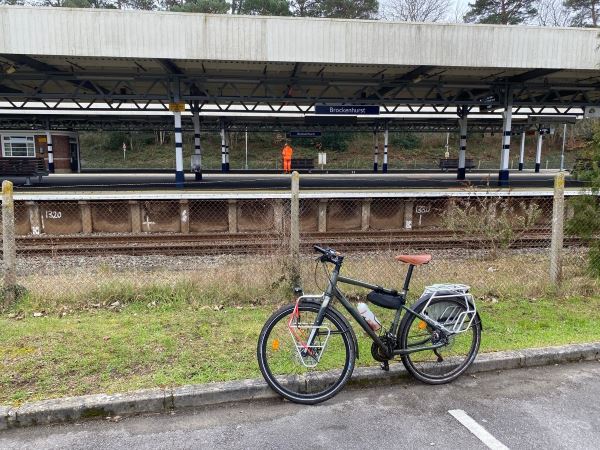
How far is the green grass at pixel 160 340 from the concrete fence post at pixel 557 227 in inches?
16.8

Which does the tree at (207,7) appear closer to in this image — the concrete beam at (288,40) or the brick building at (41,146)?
the brick building at (41,146)

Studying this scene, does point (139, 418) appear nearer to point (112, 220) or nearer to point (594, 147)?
point (594, 147)

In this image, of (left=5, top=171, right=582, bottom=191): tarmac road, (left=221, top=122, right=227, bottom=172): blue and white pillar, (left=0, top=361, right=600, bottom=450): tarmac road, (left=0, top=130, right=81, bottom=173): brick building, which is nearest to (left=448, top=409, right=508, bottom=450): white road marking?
(left=0, top=361, right=600, bottom=450): tarmac road

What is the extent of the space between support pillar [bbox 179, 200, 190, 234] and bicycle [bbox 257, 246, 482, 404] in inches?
368

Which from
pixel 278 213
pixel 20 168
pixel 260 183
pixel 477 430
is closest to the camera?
pixel 477 430

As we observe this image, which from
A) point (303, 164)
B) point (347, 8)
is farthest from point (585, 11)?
point (303, 164)

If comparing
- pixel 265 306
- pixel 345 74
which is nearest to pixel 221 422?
pixel 265 306

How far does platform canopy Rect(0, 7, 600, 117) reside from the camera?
14.0m

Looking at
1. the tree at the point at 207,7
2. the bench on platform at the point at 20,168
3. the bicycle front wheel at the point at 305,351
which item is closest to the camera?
the bicycle front wheel at the point at 305,351

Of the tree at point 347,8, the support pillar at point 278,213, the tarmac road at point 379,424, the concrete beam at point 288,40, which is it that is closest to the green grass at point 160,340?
the tarmac road at point 379,424

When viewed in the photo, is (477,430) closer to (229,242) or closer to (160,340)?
(160,340)

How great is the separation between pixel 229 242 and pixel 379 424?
8.16 metres

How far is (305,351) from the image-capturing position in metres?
3.82

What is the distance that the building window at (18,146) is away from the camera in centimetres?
3070
